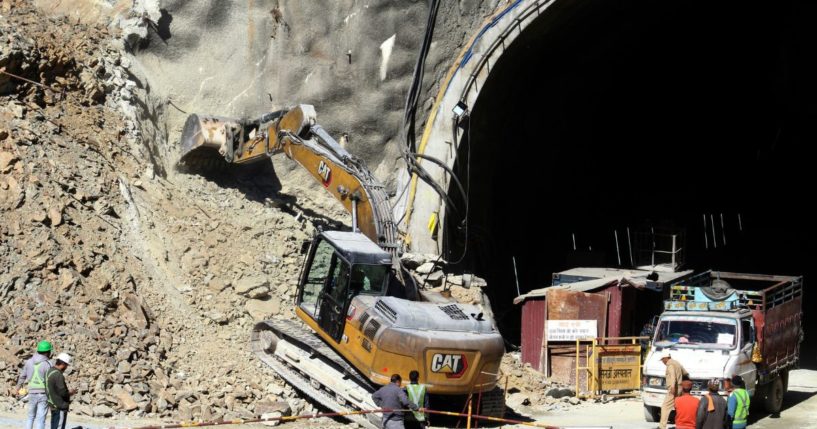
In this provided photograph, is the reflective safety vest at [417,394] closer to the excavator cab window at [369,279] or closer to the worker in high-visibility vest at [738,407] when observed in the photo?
the excavator cab window at [369,279]

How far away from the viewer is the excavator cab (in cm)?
1536

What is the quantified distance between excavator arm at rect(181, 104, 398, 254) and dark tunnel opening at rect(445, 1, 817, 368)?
4.67 metres

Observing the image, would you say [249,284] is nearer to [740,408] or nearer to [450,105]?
[450,105]

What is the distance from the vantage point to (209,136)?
21531 millimetres

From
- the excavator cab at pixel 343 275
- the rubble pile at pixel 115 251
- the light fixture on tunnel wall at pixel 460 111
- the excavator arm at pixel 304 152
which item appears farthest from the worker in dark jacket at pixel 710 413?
the light fixture on tunnel wall at pixel 460 111

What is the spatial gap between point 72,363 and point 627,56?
678 inches

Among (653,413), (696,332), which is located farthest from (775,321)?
(653,413)

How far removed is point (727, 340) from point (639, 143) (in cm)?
1352

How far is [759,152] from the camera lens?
31.1m

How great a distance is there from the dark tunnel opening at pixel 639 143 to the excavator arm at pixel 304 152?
467cm

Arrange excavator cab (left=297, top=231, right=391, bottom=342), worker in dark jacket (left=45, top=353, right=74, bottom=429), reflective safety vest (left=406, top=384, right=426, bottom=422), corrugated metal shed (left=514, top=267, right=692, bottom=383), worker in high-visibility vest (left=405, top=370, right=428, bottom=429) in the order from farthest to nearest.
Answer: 1. corrugated metal shed (left=514, top=267, right=692, bottom=383)
2. excavator cab (left=297, top=231, right=391, bottom=342)
3. reflective safety vest (left=406, top=384, right=426, bottom=422)
4. worker in high-visibility vest (left=405, top=370, right=428, bottom=429)
5. worker in dark jacket (left=45, top=353, right=74, bottom=429)

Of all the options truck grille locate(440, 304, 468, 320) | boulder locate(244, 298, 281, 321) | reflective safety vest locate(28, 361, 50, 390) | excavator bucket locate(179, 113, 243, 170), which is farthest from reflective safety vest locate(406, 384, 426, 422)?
excavator bucket locate(179, 113, 243, 170)

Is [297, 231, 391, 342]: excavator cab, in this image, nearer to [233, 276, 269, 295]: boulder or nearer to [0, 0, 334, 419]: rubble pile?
[0, 0, 334, 419]: rubble pile

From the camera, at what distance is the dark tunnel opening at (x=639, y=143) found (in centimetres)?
2458
